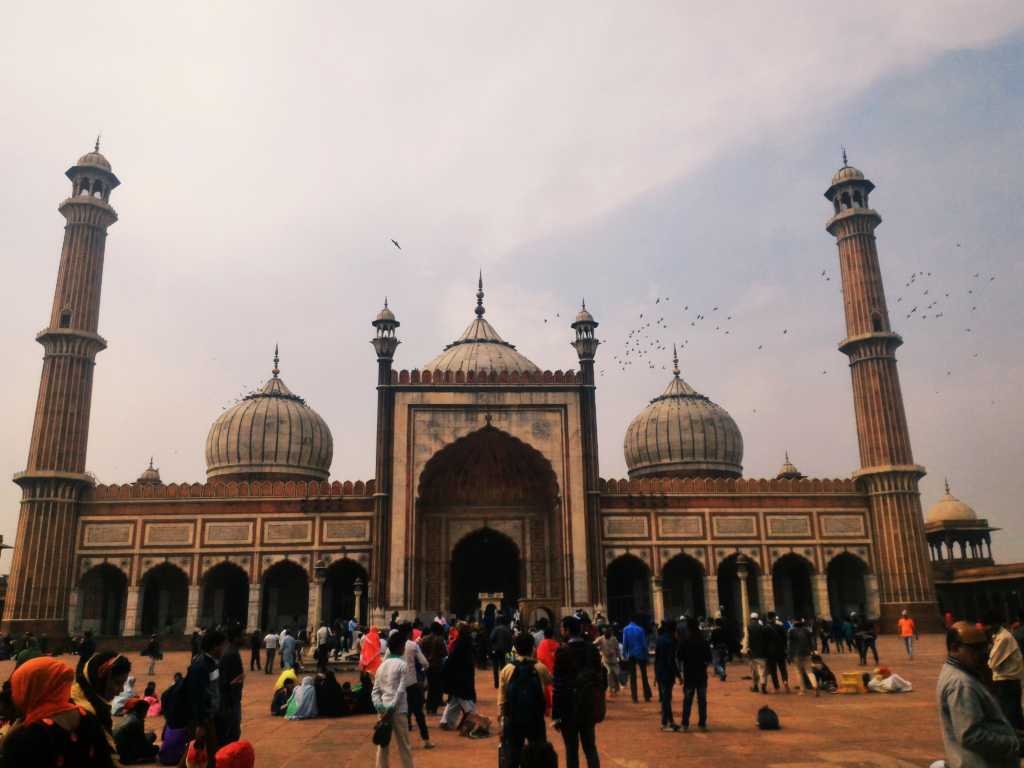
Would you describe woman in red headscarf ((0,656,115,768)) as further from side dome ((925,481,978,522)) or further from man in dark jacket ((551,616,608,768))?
side dome ((925,481,978,522))

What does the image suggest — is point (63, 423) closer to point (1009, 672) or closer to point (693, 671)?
point (693, 671)

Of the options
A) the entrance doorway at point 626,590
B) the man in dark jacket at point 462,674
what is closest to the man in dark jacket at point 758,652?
the man in dark jacket at point 462,674

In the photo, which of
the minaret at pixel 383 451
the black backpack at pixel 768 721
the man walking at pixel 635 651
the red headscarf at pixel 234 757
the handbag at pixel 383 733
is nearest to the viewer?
the red headscarf at pixel 234 757

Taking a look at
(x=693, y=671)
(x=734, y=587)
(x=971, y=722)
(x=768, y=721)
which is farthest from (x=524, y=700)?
(x=734, y=587)

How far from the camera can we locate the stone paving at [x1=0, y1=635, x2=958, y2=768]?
7.28m

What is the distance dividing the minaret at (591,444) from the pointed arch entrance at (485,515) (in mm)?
1125

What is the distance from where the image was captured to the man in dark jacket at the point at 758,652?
1209 centimetres

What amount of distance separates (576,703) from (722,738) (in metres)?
3.16

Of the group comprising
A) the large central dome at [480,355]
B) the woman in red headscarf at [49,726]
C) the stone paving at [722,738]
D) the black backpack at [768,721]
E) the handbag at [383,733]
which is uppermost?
the large central dome at [480,355]

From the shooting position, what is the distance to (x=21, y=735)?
2973mm

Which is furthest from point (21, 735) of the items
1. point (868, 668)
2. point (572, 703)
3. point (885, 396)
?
point (885, 396)

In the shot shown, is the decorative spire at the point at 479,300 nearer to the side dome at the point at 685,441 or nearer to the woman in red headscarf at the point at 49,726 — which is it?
the side dome at the point at 685,441

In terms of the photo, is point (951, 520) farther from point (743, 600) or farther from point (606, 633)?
point (606, 633)

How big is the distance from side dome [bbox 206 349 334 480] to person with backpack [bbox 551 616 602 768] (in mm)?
27649
